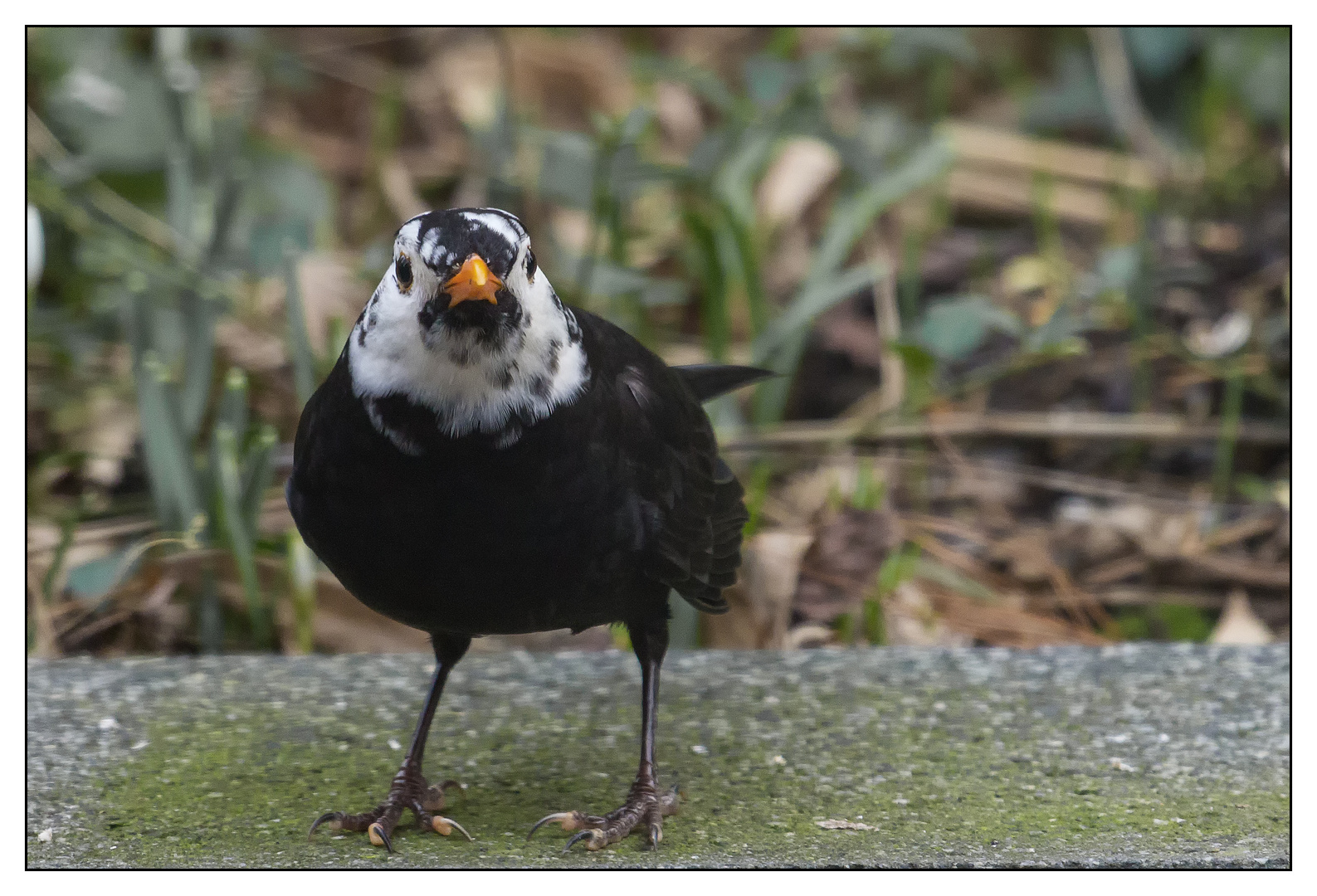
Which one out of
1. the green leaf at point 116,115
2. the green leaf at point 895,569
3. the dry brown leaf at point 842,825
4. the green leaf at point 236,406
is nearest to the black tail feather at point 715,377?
the green leaf at point 895,569

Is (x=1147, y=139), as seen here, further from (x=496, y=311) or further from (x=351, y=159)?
(x=496, y=311)

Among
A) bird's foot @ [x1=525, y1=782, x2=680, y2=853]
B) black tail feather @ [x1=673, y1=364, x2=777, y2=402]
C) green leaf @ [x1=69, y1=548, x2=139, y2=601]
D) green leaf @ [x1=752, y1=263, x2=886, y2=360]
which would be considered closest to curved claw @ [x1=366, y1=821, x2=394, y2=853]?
bird's foot @ [x1=525, y1=782, x2=680, y2=853]

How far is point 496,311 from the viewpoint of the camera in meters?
2.51

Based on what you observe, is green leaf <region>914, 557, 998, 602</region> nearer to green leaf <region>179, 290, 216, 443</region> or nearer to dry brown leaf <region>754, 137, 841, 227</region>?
dry brown leaf <region>754, 137, 841, 227</region>

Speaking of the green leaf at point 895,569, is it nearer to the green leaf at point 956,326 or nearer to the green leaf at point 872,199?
the green leaf at point 956,326

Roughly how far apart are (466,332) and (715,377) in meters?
1.13

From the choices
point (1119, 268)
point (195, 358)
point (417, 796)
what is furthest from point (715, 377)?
point (1119, 268)

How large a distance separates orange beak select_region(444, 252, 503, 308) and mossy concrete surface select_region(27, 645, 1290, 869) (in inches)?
39.1

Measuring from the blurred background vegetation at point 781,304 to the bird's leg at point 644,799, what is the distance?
1054mm

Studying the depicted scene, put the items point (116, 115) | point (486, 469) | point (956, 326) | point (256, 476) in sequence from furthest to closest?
point (116, 115) → point (956, 326) → point (256, 476) → point (486, 469)

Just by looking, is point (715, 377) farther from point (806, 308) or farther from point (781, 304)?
point (781, 304)

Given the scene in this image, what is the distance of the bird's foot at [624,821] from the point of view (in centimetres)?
282

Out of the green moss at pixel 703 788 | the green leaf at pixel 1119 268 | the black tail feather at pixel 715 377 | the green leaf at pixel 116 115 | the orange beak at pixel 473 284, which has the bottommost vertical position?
the green moss at pixel 703 788

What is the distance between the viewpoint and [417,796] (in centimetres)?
295
